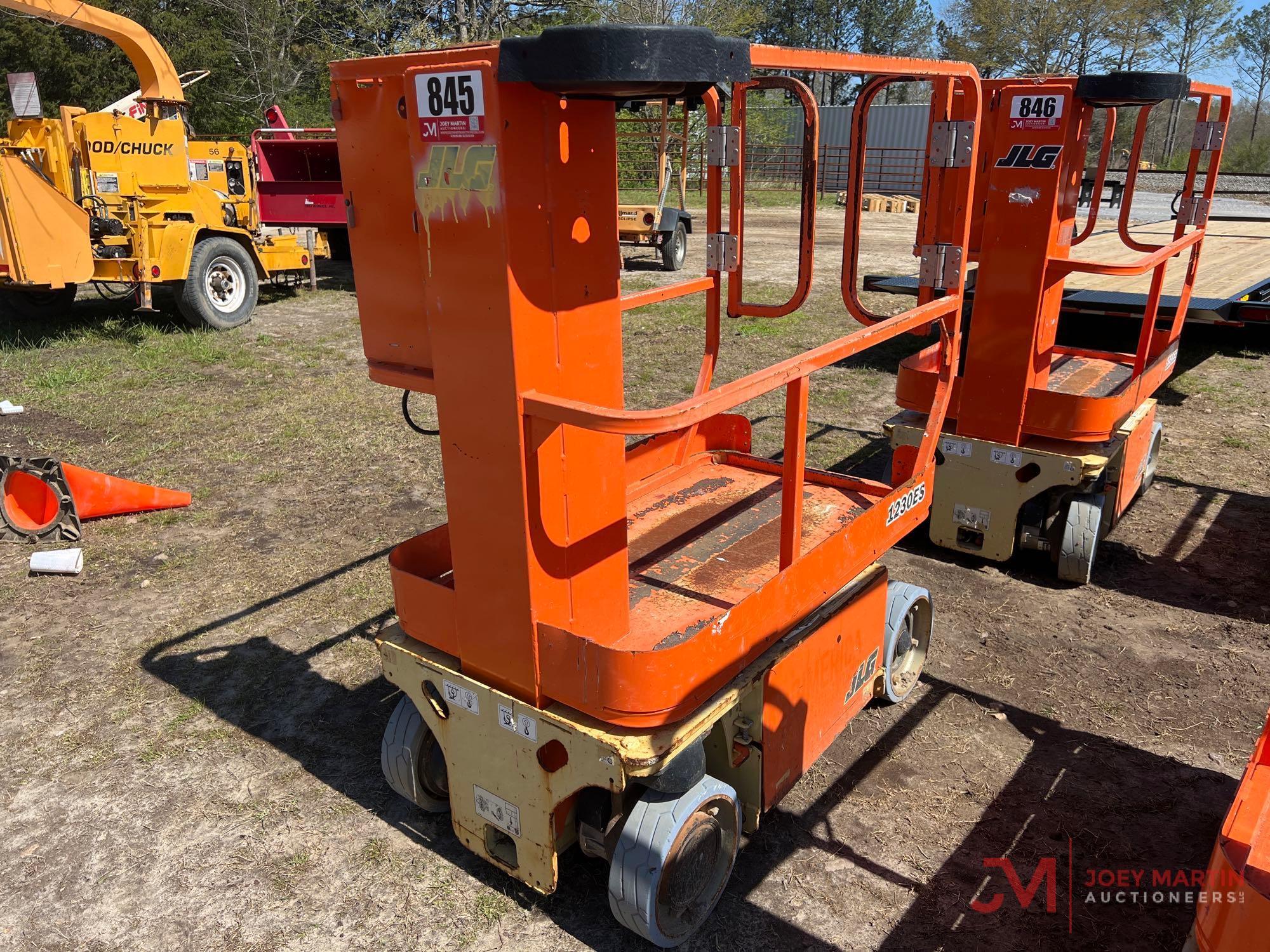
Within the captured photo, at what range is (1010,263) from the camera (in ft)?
15.5

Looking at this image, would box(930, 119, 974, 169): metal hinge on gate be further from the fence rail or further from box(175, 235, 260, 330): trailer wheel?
the fence rail

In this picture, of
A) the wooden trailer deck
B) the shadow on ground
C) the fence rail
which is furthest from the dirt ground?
the fence rail

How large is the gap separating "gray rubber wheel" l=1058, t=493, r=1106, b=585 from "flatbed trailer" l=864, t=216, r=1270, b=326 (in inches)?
87.3

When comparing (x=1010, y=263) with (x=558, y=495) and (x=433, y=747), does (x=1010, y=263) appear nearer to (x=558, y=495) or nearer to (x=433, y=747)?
(x=558, y=495)

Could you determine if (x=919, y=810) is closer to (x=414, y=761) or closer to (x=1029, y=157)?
(x=414, y=761)

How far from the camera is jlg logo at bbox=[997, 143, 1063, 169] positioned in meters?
4.51

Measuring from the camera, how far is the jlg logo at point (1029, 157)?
451 cm

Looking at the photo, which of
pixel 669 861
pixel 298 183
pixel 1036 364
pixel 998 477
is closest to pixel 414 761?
pixel 669 861

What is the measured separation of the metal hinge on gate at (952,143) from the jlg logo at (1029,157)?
118 centimetres

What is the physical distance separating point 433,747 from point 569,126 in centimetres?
219

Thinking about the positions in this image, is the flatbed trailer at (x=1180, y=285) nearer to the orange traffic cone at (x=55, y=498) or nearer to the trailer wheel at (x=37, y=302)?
the orange traffic cone at (x=55, y=498)

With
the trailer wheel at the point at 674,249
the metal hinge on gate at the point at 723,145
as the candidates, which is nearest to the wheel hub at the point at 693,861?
the metal hinge on gate at the point at 723,145

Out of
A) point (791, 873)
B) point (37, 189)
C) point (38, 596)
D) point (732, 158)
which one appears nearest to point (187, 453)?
point (38, 596)

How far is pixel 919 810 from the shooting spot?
336 centimetres
